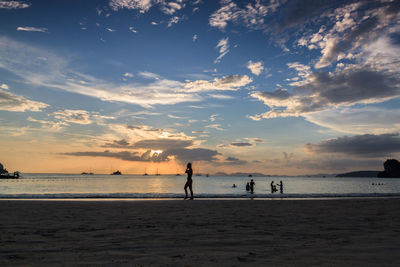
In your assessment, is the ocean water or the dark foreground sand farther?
the ocean water

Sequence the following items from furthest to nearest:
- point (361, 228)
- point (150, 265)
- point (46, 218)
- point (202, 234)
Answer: point (46, 218) → point (361, 228) → point (202, 234) → point (150, 265)

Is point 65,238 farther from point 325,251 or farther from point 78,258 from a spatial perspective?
point 325,251

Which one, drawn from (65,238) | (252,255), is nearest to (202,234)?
(252,255)

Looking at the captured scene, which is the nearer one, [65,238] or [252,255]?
[252,255]

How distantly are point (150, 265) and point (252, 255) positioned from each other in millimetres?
2102

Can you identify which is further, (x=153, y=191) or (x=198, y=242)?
(x=153, y=191)

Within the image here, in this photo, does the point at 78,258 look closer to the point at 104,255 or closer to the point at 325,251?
the point at 104,255

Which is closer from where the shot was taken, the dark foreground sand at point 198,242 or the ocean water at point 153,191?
the dark foreground sand at point 198,242

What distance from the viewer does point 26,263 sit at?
208 inches

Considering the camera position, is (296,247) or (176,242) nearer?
(296,247)

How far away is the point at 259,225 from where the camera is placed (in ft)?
32.7

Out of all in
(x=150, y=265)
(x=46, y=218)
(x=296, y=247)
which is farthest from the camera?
(x=46, y=218)

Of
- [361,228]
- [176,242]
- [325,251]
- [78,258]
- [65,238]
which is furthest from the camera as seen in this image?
[361,228]

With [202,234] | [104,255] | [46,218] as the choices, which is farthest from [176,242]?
[46,218]
